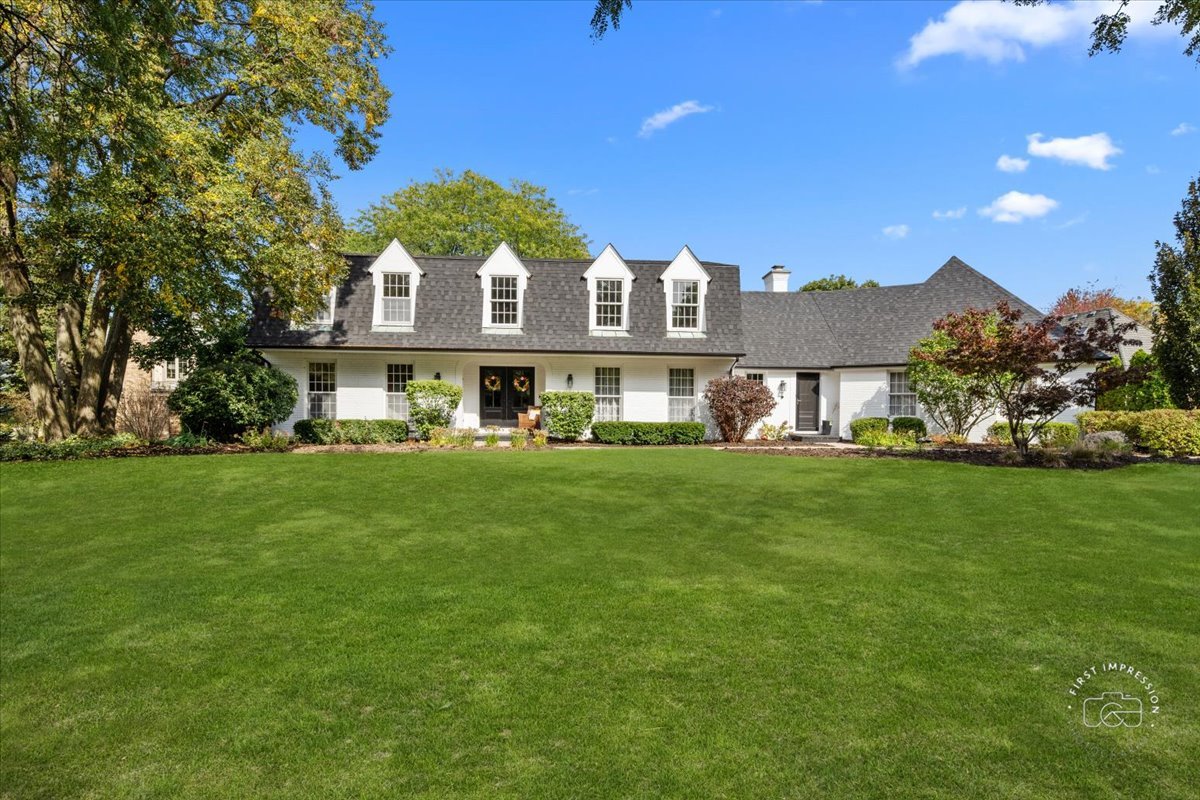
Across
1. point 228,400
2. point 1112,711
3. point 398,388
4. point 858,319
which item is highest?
point 858,319

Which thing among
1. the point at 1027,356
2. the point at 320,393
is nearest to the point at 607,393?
the point at 320,393

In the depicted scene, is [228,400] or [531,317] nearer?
[228,400]

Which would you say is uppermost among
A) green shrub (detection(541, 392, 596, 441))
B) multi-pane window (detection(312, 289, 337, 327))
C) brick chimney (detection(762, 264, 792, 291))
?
→ brick chimney (detection(762, 264, 792, 291))

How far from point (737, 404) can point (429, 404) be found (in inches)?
397

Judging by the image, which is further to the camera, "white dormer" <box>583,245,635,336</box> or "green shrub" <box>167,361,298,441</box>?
"white dormer" <box>583,245,635,336</box>

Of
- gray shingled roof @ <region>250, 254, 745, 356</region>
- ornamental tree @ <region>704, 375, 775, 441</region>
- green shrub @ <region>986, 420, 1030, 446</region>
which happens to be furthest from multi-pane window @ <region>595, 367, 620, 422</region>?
green shrub @ <region>986, 420, 1030, 446</region>

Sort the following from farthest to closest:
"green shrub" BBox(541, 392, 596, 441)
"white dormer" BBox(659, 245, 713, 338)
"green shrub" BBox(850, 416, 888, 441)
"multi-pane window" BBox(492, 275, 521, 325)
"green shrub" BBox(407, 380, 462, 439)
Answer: "white dormer" BBox(659, 245, 713, 338) → "green shrub" BBox(850, 416, 888, 441) → "multi-pane window" BBox(492, 275, 521, 325) → "green shrub" BBox(541, 392, 596, 441) → "green shrub" BBox(407, 380, 462, 439)

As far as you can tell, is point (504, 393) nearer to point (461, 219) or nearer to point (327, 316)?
point (327, 316)

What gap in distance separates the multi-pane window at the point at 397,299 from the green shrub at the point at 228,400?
460cm

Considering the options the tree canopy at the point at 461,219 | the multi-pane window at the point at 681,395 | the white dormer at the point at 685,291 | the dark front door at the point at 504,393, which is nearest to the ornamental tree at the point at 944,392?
the white dormer at the point at 685,291

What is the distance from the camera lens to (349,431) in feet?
64.7

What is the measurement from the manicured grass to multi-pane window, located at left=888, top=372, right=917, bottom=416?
13.4 meters

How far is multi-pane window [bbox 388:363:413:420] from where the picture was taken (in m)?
21.9

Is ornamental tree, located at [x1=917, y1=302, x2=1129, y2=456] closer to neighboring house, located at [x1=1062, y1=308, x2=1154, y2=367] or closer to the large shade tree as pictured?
neighboring house, located at [x1=1062, y1=308, x2=1154, y2=367]
